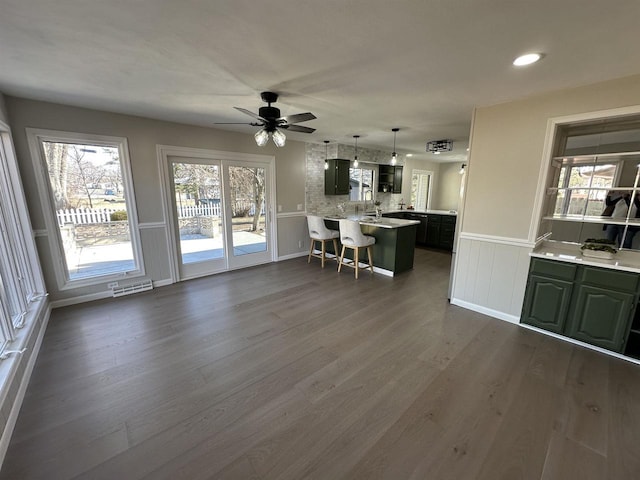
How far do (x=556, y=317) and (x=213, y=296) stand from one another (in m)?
4.12

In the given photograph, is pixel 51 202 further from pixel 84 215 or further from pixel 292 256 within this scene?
pixel 292 256

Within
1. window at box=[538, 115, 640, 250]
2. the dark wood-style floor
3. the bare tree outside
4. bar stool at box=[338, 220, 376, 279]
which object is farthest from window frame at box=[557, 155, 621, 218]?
the bare tree outside

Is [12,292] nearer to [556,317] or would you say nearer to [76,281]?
[76,281]

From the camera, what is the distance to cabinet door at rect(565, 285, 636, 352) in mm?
2416

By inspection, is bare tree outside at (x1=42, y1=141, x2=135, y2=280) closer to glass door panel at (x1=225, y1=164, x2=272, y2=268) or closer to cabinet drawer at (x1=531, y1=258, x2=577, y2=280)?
glass door panel at (x1=225, y1=164, x2=272, y2=268)

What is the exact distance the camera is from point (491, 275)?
3217 millimetres

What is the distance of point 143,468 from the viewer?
4.82 feet

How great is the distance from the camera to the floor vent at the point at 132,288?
3758 mm

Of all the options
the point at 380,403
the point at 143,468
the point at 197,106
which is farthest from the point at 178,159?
the point at 380,403

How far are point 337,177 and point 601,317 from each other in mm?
4633

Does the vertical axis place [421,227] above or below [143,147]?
below

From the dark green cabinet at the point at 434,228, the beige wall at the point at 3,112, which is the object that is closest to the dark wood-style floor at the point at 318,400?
the beige wall at the point at 3,112

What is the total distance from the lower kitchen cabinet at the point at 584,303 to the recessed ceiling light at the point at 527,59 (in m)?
1.92

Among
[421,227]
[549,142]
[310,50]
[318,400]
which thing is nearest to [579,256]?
[549,142]
